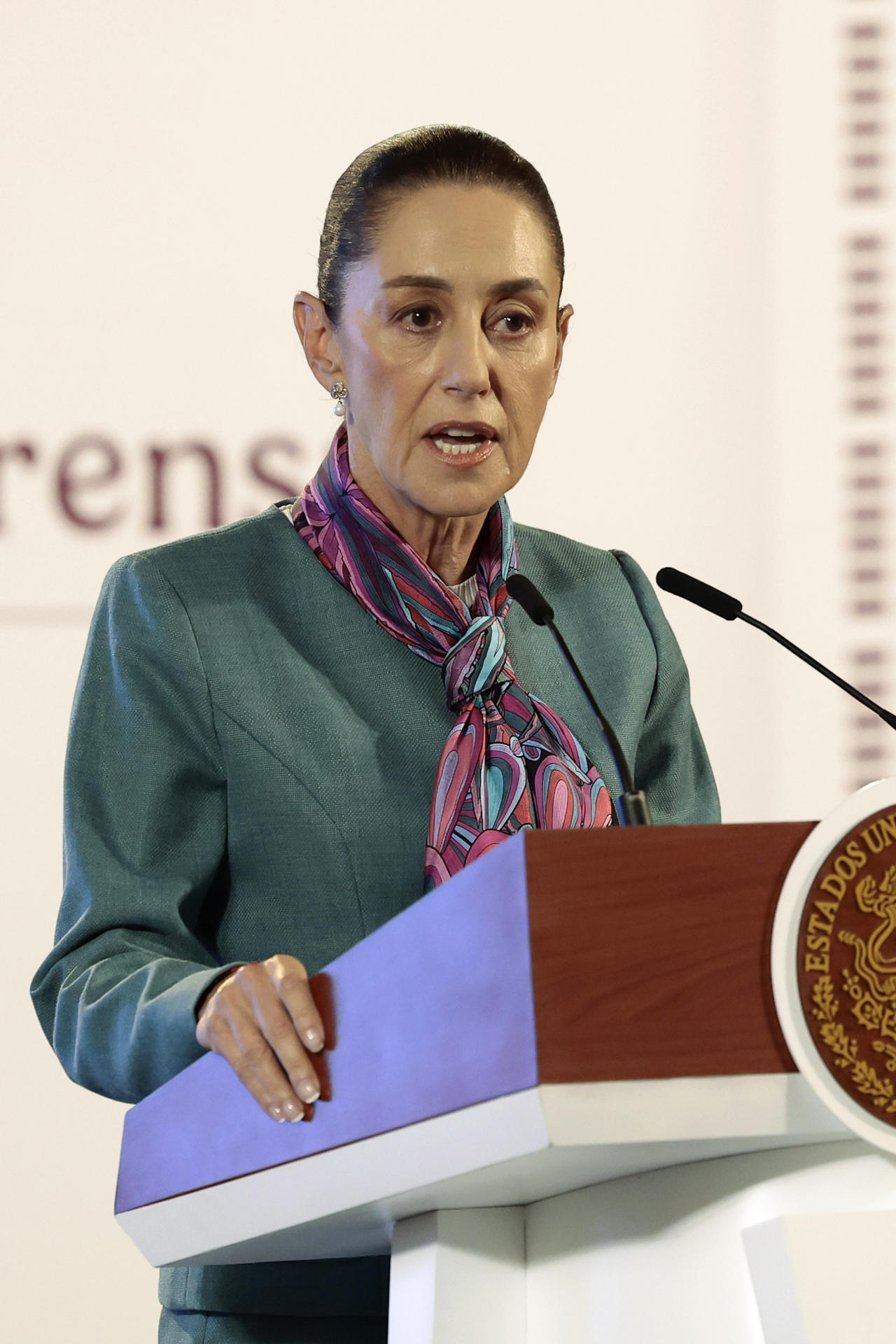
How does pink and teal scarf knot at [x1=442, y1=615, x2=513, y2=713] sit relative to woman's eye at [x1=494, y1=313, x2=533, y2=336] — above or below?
below

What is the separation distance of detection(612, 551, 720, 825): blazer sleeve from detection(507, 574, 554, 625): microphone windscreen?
394 mm

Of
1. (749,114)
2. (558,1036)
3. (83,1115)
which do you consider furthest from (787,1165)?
(749,114)

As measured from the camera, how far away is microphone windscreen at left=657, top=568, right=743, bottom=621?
1070 mm

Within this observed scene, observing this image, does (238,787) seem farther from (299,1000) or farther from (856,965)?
(856,965)

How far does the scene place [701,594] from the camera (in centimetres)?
108

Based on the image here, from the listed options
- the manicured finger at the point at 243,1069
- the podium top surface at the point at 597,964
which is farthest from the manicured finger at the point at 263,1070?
the podium top surface at the point at 597,964

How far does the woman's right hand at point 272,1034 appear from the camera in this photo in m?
0.80

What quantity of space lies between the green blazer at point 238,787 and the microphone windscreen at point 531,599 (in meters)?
0.26

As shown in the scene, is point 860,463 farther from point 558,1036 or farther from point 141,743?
point 558,1036

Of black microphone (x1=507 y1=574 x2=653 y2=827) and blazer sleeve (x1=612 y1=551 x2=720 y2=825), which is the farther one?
blazer sleeve (x1=612 y1=551 x2=720 y2=825)

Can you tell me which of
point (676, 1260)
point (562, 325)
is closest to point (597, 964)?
point (676, 1260)

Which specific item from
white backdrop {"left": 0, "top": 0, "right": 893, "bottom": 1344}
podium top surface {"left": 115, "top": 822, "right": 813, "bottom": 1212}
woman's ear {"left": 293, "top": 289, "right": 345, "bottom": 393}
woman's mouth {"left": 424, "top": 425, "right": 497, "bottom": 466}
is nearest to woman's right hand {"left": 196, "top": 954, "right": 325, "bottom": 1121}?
podium top surface {"left": 115, "top": 822, "right": 813, "bottom": 1212}

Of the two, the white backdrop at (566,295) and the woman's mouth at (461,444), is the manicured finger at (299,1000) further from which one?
the white backdrop at (566,295)

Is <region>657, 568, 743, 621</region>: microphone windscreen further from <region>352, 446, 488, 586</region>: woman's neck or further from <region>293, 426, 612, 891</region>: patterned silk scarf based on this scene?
<region>352, 446, 488, 586</region>: woman's neck
